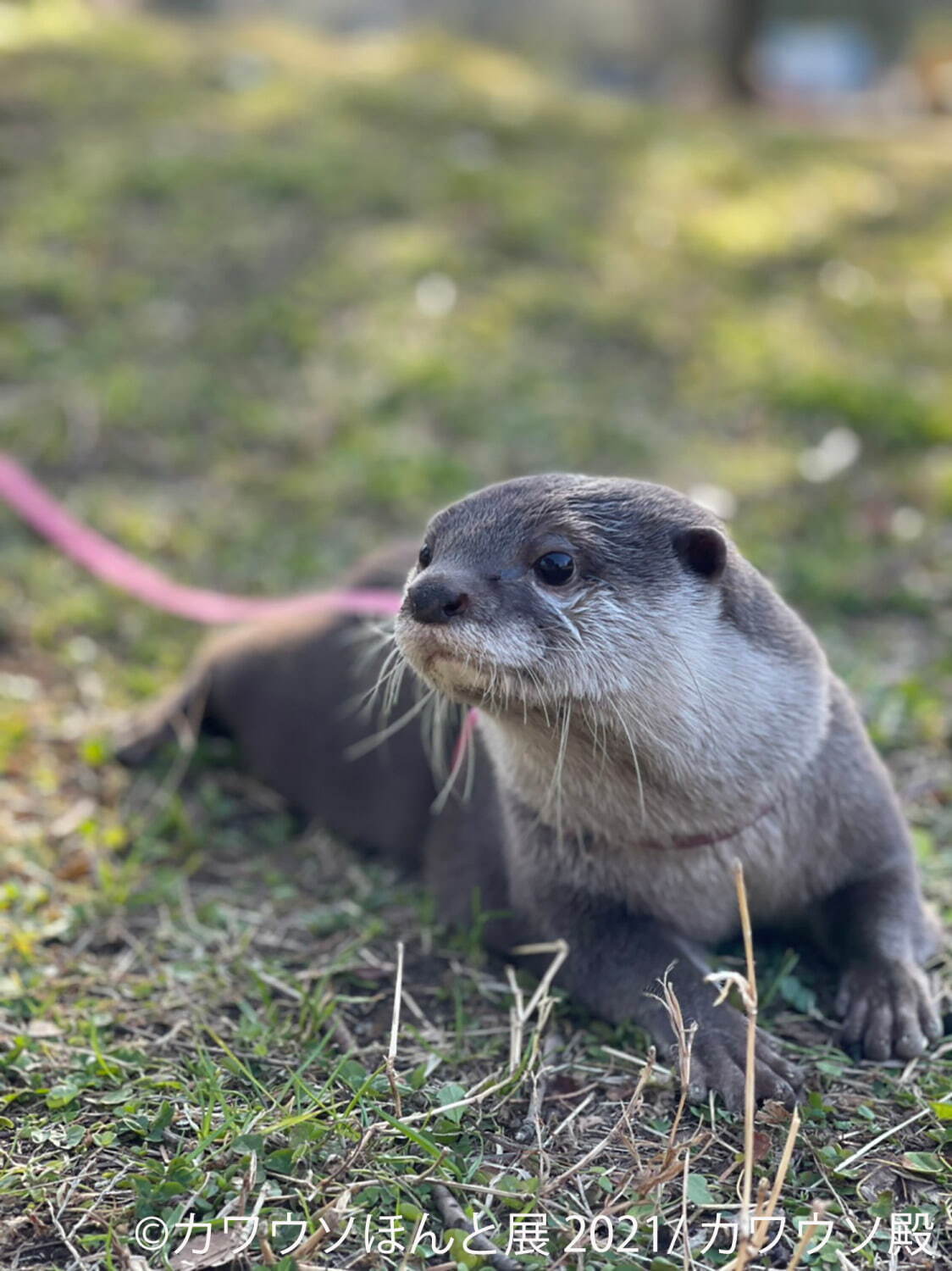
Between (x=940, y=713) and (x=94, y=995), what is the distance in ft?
6.21

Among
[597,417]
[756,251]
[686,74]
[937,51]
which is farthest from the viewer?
[937,51]

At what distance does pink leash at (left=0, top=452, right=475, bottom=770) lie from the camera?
3.38 meters

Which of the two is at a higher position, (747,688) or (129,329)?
(747,688)

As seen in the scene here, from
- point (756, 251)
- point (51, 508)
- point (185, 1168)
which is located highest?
point (756, 251)

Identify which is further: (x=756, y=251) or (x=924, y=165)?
(x=924, y=165)

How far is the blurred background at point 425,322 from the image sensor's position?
3.82 m

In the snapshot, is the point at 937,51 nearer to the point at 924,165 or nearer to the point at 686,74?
the point at 686,74

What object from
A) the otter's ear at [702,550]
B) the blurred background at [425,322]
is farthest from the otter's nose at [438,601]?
the blurred background at [425,322]

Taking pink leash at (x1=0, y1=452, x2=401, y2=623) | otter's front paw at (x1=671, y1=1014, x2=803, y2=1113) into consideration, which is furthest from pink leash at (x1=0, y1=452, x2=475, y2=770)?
otter's front paw at (x1=671, y1=1014, x2=803, y2=1113)

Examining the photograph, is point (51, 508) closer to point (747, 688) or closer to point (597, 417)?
point (597, 417)

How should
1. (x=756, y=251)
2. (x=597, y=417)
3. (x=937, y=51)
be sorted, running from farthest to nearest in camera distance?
(x=937, y=51), (x=756, y=251), (x=597, y=417)

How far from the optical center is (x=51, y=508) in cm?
397

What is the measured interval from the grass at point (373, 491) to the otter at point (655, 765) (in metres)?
0.10

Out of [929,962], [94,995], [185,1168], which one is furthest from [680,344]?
[185,1168]
